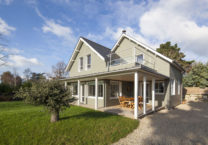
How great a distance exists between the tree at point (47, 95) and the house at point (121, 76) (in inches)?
158

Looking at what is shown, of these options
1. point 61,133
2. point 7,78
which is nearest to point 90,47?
point 61,133

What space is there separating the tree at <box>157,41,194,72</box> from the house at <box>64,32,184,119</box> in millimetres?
16628

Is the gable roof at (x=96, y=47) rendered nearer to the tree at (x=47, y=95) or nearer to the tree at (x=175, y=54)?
the tree at (x=47, y=95)

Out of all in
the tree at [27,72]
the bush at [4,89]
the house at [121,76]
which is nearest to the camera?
the house at [121,76]

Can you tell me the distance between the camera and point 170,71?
1081cm

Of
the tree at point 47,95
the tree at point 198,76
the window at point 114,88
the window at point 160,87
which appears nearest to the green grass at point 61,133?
the tree at point 47,95

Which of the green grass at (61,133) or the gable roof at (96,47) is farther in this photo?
the gable roof at (96,47)

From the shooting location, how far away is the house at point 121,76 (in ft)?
34.5

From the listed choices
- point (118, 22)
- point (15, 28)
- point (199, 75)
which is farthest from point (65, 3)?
point (199, 75)

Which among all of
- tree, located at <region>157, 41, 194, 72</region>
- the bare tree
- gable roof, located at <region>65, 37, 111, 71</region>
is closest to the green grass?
gable roof, located at <region>65, 37, 111, 71</region>

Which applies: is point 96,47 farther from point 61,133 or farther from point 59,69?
point 59,69

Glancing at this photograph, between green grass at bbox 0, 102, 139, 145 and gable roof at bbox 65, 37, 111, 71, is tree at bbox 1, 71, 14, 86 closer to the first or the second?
gable roof at bbox 65, 37, 111, 71

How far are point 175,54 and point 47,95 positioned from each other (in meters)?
30.0

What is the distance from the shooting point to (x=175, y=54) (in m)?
27.3
